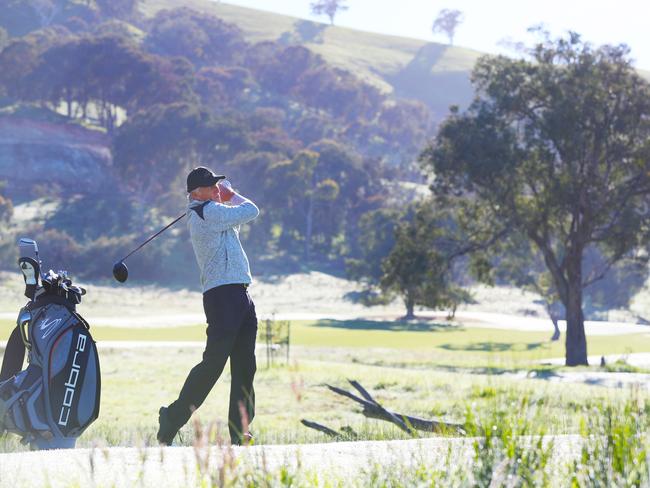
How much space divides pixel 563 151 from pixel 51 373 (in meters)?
25.7

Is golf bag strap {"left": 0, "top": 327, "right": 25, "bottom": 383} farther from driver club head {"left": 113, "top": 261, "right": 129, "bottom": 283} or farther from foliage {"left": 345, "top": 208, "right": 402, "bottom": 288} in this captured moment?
foliage {"left": 345, "top": 208, "right": 402, "bottom": 288}

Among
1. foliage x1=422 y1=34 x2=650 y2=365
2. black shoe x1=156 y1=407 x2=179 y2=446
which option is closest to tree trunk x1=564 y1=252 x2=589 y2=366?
foliage x1=422 y1=34 x2=650 y2=365

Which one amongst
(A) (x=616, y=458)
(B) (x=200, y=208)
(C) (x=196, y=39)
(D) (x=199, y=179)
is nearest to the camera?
(A) (x=616, y=458)

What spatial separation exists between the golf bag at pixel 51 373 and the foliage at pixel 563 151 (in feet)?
78.2

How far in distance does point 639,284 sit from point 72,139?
5484 centimetres

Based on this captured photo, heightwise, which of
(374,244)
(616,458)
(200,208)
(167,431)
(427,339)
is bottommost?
(427,339)

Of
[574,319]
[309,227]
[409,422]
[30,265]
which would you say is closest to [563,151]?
[574,319]

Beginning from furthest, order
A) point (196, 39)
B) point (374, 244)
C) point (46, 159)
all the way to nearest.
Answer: point (196, 39) → point (46, 159) → point (374, 244)

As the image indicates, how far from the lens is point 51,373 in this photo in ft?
24.0

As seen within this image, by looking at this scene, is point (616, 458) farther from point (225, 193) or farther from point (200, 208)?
point (225, 193)

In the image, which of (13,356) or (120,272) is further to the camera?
(13,356)

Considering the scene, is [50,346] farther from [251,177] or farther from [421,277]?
[251,177]

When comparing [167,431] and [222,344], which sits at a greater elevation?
[222,344]

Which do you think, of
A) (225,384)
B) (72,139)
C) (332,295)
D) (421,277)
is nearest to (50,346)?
(225,384)
